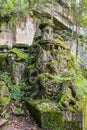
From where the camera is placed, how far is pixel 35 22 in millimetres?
18188

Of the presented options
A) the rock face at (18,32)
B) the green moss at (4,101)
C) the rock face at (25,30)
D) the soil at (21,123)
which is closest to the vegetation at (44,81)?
the green moss at (4,101)

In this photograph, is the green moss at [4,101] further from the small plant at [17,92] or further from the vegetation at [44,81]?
the small plant at [17,92]

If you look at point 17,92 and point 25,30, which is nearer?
point 17,92

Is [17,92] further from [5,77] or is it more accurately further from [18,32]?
[18,32]

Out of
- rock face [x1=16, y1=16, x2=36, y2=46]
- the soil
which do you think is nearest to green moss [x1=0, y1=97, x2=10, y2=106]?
the soil

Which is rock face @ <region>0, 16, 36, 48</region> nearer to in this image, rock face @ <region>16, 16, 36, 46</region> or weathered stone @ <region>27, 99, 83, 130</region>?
rock face @ <region>16, 16, 36, 46</region>

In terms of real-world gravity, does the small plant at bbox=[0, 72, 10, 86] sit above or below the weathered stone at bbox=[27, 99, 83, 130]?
above

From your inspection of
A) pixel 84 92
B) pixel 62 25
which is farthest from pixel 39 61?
pixel 62 25

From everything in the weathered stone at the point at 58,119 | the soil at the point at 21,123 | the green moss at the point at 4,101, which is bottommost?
the soil at the point at 21,123

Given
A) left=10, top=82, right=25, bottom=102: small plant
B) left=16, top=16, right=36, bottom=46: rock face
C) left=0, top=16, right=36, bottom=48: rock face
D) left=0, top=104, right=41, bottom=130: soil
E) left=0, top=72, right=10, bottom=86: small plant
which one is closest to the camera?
left=0, top=104, right=41, bottom=130: soil

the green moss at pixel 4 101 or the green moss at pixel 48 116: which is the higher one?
the green moss at pixel 4 101

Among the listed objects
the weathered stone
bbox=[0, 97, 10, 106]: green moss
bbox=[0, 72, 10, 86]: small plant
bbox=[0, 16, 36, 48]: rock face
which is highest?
bbox=[0, 16, 36, 48]: rock face

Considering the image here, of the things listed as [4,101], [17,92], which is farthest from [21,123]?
[17,92]

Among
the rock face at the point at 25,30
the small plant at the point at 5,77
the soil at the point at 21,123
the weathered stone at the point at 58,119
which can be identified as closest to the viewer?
the weathered stone at the point at 58,119
